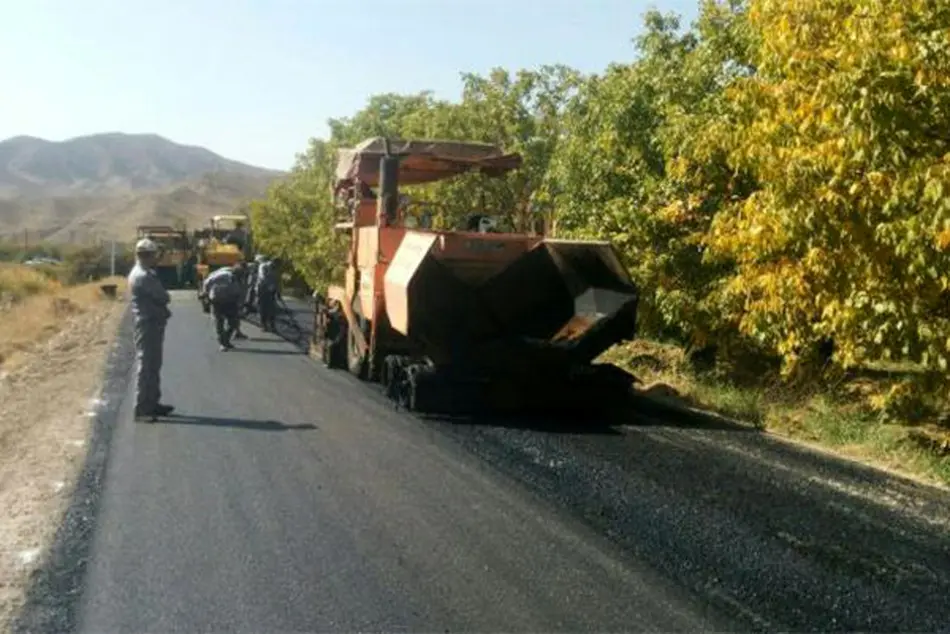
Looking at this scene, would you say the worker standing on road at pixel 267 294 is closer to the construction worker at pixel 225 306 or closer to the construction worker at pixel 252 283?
the construction worker at pixel 252 283

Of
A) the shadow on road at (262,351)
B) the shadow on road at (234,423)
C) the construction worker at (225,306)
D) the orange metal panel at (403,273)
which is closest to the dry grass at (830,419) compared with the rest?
the orange metal panel at (403,273)

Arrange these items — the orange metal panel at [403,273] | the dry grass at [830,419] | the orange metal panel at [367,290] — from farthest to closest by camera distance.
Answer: the orange metal panel at [367,290] < the orange metal panel at [403,273] < the dry grass at [830,419]

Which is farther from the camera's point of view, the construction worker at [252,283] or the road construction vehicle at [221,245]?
the road construction vehicle at [221,245]

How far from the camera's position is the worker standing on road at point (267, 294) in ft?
70.7

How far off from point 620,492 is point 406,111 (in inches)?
1146

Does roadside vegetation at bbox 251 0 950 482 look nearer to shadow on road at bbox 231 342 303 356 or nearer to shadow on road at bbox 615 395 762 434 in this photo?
shadow on road at bbox 615 395 762 434

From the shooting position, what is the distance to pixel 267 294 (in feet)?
70.7

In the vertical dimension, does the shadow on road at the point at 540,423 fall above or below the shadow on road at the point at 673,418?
below

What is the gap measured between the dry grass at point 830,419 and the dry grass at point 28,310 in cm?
1236

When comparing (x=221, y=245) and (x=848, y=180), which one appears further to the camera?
(x=221, y=245)

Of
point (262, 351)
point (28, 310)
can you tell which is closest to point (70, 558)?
point (262, 351)

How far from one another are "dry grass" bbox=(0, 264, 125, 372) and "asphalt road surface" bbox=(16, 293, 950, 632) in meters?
12.8

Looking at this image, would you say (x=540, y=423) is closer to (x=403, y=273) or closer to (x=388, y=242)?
(x=403, y=273)

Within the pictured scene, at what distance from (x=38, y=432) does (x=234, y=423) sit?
1.82m
